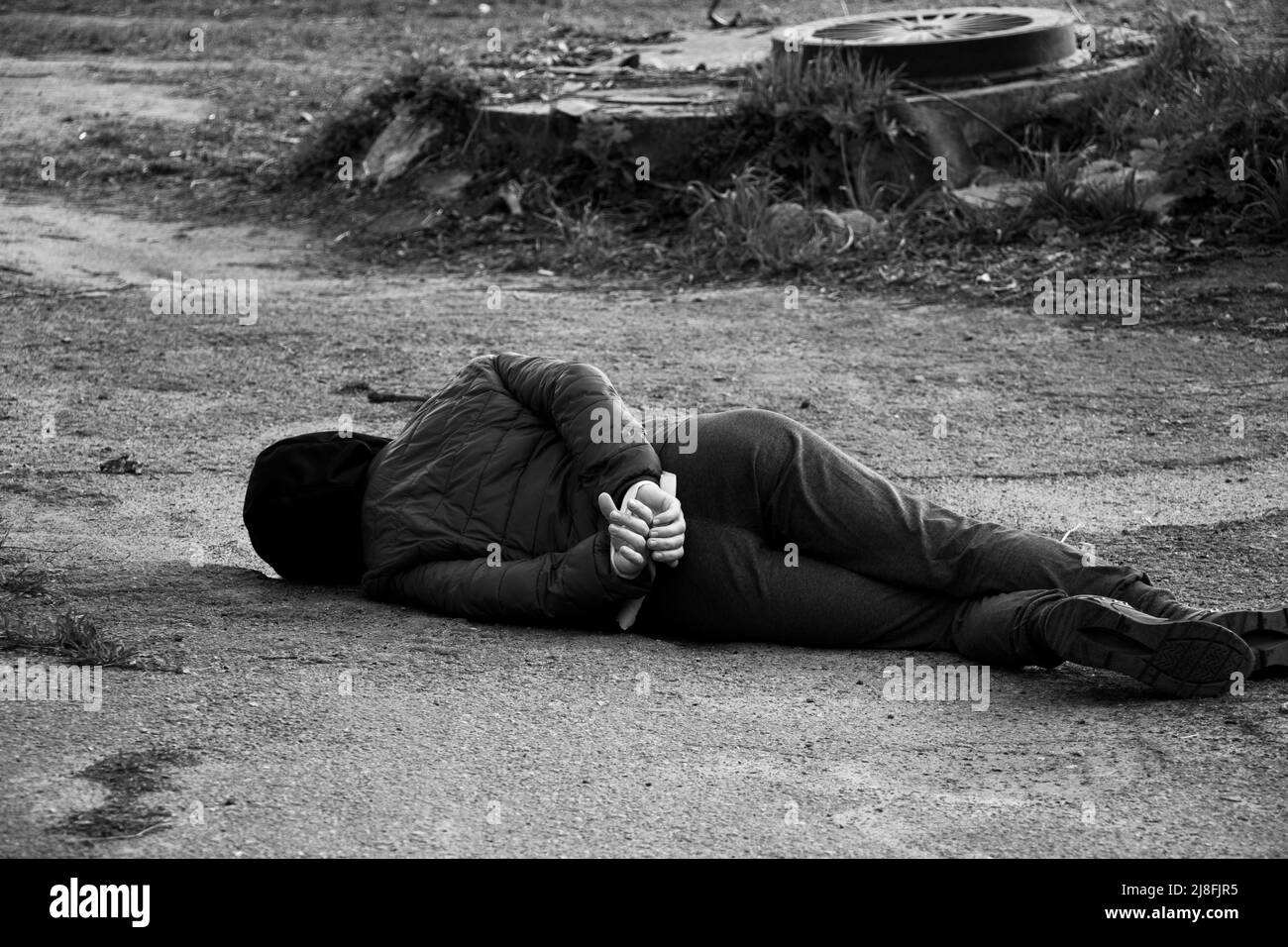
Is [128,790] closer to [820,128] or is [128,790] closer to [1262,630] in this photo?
[1262,630]

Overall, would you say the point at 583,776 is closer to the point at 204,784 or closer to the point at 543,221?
Answer: the point at 204,784

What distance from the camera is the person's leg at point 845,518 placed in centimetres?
330

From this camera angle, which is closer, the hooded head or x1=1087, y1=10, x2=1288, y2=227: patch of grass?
the hooded head

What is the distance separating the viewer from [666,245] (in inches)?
310

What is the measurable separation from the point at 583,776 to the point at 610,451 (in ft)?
2.73

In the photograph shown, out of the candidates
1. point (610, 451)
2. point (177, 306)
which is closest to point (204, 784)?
point (610, 451)

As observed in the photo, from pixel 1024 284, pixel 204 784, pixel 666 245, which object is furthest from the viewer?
pixel 666 245

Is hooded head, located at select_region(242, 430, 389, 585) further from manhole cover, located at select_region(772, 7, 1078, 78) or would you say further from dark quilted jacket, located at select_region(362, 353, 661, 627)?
manhole cover, located at select_region(772, 7, 1078, 78)

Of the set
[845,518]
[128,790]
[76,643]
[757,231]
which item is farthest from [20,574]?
[757,231]
